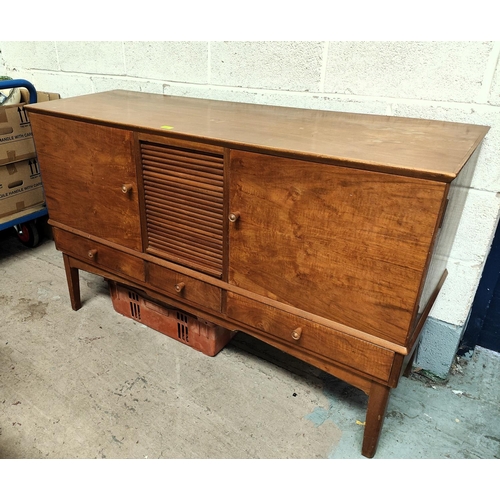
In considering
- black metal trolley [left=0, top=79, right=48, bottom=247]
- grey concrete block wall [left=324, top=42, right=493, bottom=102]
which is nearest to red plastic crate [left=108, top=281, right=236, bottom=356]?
black metal trolley [left=0, top=79, right=48, bottom=247]

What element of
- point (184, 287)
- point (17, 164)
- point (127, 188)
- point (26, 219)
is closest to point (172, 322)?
point (184, 287)

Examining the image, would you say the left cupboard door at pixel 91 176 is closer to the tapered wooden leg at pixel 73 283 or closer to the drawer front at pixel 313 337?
the tapered wooden leg at pixel 73 283

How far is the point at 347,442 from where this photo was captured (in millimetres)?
1299

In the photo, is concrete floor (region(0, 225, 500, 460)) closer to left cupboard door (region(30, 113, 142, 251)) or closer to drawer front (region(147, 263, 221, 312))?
drawer front (region(147, 263, 221, 312))

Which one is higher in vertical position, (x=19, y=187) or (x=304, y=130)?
(x=304, y=130)

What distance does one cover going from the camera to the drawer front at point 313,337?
1.08 meters

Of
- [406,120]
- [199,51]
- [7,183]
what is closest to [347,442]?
[406,120]

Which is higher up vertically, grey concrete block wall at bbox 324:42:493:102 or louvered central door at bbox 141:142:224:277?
grey concrete block wall at bbox 324:42:493:102

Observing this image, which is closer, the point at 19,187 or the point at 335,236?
the point at 335,236

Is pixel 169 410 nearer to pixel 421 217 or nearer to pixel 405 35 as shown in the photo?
pixel 421 217

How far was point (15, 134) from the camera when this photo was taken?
80.9 inches

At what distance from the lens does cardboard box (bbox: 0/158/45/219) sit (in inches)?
82.2

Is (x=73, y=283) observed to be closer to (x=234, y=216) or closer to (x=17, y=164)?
(x=17, y=164)

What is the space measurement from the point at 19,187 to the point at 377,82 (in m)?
1.78
